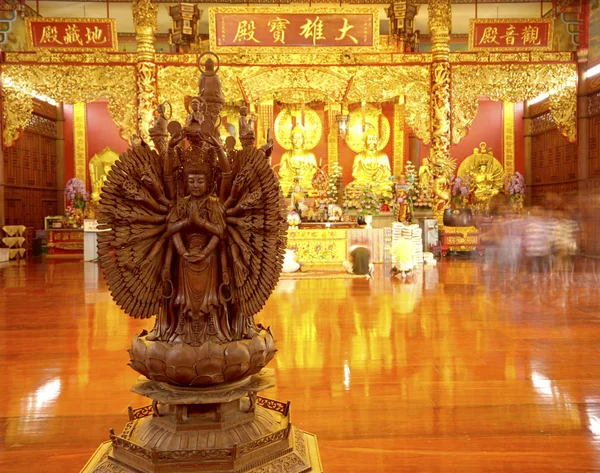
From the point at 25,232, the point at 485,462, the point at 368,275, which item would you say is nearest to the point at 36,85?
the point at 25,232

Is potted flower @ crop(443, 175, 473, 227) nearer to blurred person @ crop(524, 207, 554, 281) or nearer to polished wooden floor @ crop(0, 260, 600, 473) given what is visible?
blurred person @ crop(524, 207, 554, 281)

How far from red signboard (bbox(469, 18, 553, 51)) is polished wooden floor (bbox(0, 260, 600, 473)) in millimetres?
5219

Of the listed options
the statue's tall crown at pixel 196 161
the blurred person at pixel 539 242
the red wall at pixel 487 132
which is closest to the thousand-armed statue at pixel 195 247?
the statue's tall crown at pixel 196 161

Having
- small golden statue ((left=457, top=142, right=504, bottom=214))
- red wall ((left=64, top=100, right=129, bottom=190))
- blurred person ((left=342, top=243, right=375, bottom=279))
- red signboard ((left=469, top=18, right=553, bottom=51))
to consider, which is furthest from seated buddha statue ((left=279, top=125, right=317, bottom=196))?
blurred person ((left=342, top=243, right=375, bottom=279))

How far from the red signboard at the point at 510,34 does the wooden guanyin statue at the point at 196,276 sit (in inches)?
326

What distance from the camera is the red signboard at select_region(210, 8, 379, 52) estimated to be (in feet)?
28.2

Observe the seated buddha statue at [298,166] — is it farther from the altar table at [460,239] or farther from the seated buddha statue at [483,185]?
the seated buddha statue at [483,185]

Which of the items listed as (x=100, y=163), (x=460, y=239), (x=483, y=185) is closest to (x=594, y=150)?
(x=483, y=185)

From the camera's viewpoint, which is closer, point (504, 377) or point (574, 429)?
point (574, 429)

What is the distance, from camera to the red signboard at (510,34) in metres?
8.82

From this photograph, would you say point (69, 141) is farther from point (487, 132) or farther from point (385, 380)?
point (385, 380)

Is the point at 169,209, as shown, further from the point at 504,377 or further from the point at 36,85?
the point at 36,85

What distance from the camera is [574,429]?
2.05 m

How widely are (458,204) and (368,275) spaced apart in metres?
4.41
